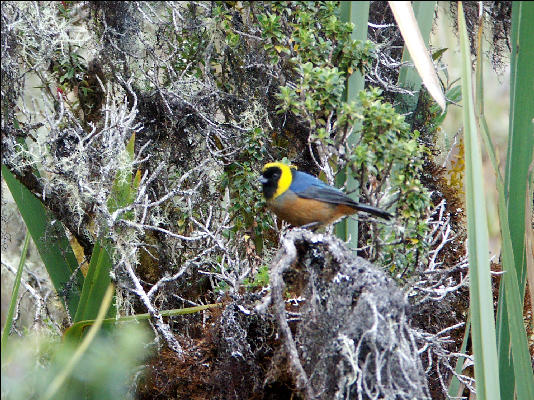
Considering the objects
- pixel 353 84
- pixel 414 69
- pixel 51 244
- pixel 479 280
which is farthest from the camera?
pixel 414 69

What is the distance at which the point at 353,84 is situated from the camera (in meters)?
2.72

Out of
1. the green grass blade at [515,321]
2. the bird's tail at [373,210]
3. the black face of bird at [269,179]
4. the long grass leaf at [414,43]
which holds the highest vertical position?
the long grass leaf at [414,43]

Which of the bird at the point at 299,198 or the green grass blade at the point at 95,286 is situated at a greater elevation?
the bird at the point at 299,198

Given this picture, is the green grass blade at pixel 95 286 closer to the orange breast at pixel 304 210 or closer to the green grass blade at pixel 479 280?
the orange breast at pixel 304 210

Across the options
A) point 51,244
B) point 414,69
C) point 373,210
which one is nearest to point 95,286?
point 51,244

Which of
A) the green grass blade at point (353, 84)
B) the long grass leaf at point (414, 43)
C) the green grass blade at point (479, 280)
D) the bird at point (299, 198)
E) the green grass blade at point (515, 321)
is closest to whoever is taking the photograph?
the green grass blade at point (479, 280)

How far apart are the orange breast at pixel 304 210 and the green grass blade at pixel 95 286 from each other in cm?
77

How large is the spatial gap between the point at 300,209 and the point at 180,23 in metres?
1.14

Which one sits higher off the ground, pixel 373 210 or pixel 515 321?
pixel 373 210

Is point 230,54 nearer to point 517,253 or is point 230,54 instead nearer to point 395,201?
point 395,201

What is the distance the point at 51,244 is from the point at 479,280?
72.9 inches

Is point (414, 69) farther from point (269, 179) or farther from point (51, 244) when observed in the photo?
point (51, 244)

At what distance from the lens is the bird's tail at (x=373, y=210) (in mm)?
2492

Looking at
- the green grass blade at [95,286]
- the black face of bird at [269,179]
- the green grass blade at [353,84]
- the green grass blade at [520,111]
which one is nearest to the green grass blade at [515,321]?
→ the green grass blade at [520,111]
